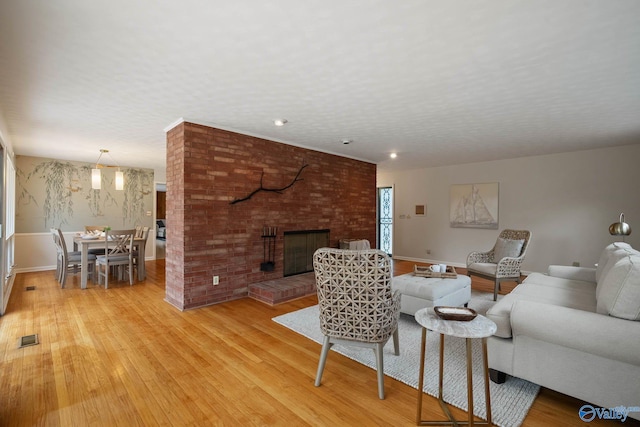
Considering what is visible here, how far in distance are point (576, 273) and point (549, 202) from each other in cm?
280

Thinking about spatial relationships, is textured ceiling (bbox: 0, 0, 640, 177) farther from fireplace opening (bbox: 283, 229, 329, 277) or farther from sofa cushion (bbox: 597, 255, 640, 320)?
fireplace opening (bbox: 283, 229, 329, 277)

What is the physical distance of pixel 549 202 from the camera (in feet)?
18.7

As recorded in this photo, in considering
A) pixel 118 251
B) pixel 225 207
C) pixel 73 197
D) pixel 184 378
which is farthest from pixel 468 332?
pixel 73 197

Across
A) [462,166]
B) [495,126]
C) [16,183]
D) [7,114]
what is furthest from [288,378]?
[16,183]

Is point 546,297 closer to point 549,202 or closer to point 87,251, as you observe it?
point 549,202

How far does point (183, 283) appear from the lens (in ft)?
12.1

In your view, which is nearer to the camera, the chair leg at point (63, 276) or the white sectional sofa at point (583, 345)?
the white sectional sofa at point (583, 345)

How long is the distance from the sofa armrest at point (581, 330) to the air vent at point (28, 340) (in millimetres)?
4138

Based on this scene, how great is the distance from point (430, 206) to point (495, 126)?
11.7 ft

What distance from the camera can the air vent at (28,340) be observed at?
8.97ft

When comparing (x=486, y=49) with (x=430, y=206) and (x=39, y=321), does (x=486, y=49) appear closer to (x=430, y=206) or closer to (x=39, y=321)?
(x=39, y=321)

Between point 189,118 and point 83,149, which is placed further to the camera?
point 83,149

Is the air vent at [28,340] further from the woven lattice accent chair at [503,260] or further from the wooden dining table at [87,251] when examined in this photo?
the woven lattice accent chair at [503,260]

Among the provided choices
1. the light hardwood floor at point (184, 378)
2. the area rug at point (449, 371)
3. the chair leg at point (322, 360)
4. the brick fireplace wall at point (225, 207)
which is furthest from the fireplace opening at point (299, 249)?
the chair leg at point (322, 360)
